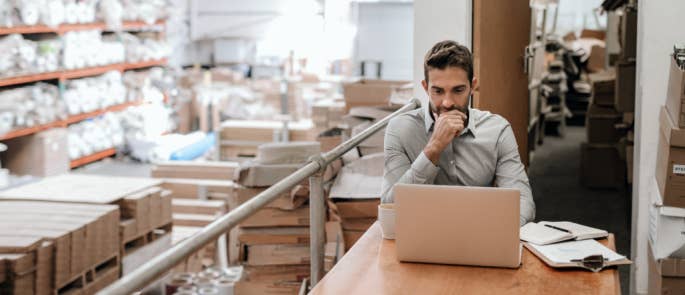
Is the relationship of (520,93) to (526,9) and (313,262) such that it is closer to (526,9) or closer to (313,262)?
(526,9)

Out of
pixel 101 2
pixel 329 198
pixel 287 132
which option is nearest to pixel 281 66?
pixel 101 2

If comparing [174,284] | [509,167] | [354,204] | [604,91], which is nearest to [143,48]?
[604,91]

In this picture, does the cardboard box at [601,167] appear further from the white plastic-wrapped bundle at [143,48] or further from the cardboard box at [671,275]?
the white plastic-wrapped bundle at [143,48]

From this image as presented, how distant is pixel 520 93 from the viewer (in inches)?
197

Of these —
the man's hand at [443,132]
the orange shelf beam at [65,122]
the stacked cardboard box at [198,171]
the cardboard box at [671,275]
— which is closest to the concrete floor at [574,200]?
the cardboard box at [671,275]

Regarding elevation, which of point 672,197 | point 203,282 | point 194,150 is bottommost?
point 203,282

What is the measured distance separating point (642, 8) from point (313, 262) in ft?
7.37

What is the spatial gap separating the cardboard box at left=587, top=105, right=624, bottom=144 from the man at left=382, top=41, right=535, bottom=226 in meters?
4.70

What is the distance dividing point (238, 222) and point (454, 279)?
54 centimetres

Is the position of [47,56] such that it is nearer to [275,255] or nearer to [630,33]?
[275,255]

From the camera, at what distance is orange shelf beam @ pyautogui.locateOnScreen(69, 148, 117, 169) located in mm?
8633

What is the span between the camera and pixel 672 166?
10.4ft

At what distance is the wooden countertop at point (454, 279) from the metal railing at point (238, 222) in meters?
0.25

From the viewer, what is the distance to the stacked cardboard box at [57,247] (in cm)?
330
